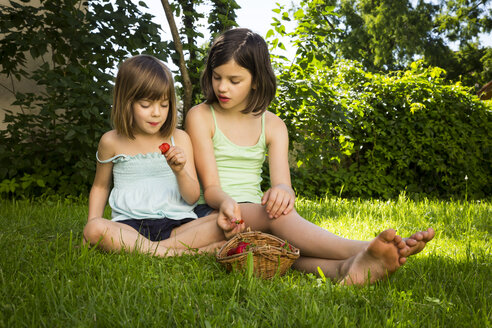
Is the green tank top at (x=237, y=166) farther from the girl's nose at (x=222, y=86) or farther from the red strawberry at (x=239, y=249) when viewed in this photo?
the red strawberry at (x=239, y=249)

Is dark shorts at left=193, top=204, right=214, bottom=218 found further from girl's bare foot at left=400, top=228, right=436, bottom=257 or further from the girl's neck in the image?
girl's bare foot at left=400, top=228, right=436, bottom=257

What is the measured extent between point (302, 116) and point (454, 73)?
61.1 ft

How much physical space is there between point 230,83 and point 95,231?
106 centimetres

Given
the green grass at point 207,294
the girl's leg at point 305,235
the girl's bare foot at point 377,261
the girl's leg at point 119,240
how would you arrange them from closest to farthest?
the green grass at point 207,294, the girl's bare foot at point 377,261, the girl's leg at point 305,235, the girl's leg at point 119,240

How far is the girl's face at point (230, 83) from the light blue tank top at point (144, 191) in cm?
40

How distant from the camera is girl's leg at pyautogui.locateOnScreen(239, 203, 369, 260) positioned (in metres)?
2.03

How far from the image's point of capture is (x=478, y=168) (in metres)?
6.46

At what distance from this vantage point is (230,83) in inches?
96.0

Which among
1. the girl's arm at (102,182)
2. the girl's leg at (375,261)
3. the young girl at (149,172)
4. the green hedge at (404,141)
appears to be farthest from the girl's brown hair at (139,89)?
the green hedge at (404,141)

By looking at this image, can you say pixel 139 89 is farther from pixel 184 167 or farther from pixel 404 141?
pixel 404 141

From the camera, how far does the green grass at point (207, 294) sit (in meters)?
1.34

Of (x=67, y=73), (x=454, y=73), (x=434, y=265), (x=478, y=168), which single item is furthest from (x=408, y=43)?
(x=434, y=265)

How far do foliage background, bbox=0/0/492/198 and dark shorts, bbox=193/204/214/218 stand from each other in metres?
1.74

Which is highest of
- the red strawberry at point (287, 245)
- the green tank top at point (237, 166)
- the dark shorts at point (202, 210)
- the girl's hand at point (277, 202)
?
the green tank top at point (237, 166)
